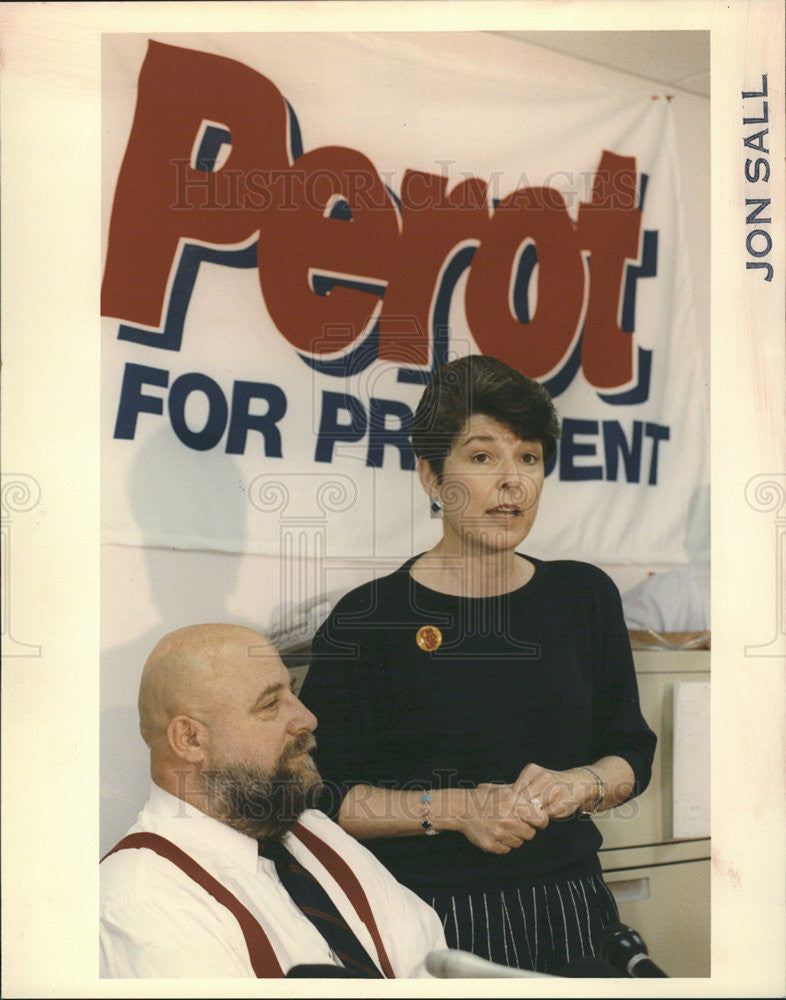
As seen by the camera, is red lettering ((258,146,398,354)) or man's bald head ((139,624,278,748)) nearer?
man's bald head ((139,624,278,748))

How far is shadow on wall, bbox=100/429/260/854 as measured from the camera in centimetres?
192

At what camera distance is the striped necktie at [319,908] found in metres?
1.80

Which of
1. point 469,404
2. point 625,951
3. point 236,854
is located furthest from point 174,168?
point 625,951

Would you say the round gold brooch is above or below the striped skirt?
above

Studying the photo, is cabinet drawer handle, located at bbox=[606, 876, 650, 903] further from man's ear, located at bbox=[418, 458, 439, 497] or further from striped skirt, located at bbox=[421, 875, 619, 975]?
man's ear, located at bbox=[418, 458, 439, 497]

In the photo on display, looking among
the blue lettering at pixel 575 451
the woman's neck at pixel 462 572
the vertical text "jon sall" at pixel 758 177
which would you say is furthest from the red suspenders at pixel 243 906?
the vertical text "jon sall" at pixel 758 177

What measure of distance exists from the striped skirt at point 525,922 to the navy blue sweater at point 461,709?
0.03 m

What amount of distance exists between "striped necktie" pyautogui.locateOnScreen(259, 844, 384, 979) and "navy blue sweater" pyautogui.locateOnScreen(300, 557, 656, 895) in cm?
13

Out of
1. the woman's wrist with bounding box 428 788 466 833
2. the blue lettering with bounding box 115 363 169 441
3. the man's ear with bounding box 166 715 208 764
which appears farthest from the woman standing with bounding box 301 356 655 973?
the blue lettering with bounding box 115 363 169 441

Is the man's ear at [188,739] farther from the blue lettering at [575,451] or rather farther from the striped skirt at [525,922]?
the blue lettering at [575,451]

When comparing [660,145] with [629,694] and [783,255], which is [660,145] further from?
[629,694]

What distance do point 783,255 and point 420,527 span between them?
1003 mm

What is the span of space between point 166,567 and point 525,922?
1.04 meters

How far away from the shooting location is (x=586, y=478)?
6.57 feet
